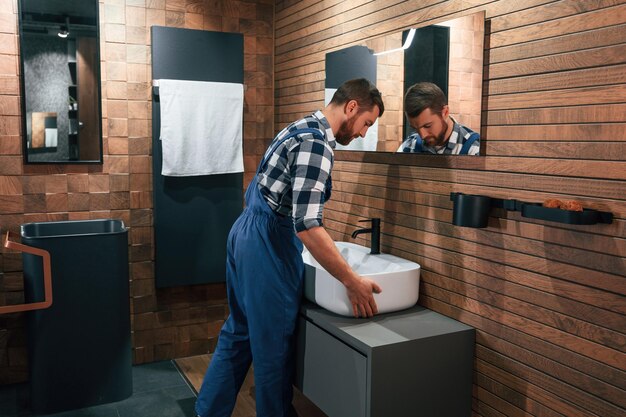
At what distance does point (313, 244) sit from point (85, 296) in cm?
139

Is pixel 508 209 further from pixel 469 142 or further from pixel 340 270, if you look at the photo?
pixel 340 270

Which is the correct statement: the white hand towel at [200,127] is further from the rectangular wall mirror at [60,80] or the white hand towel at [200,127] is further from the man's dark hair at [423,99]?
the man's dark hair at [423,99]

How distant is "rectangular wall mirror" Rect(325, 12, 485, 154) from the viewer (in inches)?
84.7

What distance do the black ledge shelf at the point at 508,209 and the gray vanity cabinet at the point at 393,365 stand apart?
418 millimetres

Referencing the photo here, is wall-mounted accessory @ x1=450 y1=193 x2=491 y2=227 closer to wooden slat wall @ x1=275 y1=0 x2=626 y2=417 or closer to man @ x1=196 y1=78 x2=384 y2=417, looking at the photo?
wooden slat wall @ x1=275 y1=0 x2=626 y2=417

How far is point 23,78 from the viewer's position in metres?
3.14

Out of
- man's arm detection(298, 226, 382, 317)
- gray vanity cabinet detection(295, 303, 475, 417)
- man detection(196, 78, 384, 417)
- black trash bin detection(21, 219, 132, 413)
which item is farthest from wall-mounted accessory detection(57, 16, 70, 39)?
gray vanity cabinet detection(295, 303, 475, 417)

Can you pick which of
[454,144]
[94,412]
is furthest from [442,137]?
[94,412]

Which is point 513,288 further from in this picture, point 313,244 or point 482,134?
point 313,244

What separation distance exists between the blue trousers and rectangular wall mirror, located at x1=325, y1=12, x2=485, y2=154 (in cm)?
60

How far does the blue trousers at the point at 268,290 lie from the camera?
7.96 ft

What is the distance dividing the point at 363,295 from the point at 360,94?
794mm

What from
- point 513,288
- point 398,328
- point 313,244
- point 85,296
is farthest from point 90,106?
point 513,288

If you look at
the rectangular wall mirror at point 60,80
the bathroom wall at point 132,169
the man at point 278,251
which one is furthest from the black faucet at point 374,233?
the rectangular wall mirror at point 60,80
